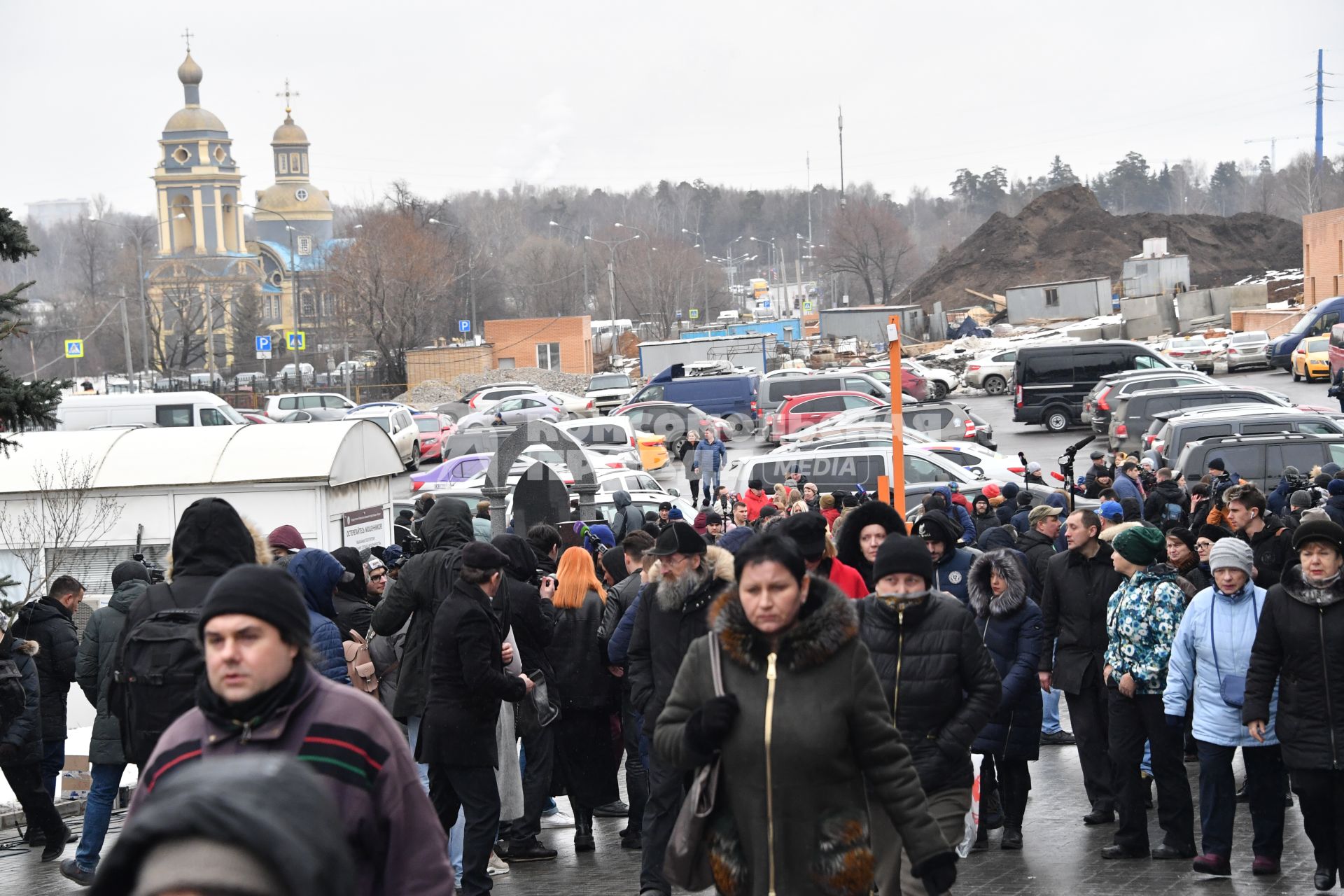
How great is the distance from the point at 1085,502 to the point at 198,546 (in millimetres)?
14795

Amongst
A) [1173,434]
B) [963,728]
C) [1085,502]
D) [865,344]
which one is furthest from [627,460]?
[865,344]

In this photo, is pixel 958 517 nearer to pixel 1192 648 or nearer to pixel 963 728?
pixel 1192 648

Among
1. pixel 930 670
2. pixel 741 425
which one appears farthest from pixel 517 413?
pixel 930 670

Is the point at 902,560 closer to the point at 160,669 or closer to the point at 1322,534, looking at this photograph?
the point at 1322,534

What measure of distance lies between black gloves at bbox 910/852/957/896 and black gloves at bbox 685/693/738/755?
31.5 inches

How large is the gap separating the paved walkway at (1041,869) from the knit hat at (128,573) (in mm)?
1816

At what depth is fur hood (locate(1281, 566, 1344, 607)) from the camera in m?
6.94

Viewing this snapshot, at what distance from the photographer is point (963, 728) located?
20.6 ft

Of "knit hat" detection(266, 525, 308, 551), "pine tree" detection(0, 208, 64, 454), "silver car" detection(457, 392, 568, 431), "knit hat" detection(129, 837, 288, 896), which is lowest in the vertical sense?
"silver car" detection(457, 392, 568, 431)

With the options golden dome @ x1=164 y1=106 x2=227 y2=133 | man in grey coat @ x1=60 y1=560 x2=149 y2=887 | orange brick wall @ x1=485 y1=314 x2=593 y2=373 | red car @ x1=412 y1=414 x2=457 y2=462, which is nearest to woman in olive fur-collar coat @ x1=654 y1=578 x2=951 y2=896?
man in grey coat @ x1=60 y1=560 x2=149 y2=887

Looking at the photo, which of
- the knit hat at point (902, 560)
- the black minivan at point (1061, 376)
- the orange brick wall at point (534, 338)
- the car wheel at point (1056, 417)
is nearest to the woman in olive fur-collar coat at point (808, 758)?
the knit hat at point (902, 560)

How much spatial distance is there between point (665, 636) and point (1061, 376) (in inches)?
1321

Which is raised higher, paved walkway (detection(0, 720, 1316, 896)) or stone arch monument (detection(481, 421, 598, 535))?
stone arch monument (detection(481, 421, 598, 535))

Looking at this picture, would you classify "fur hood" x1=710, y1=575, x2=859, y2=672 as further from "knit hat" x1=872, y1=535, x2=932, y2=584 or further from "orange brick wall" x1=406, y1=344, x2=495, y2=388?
"orange brick wall" x1=406, y1=344, x2=495, y2=388
